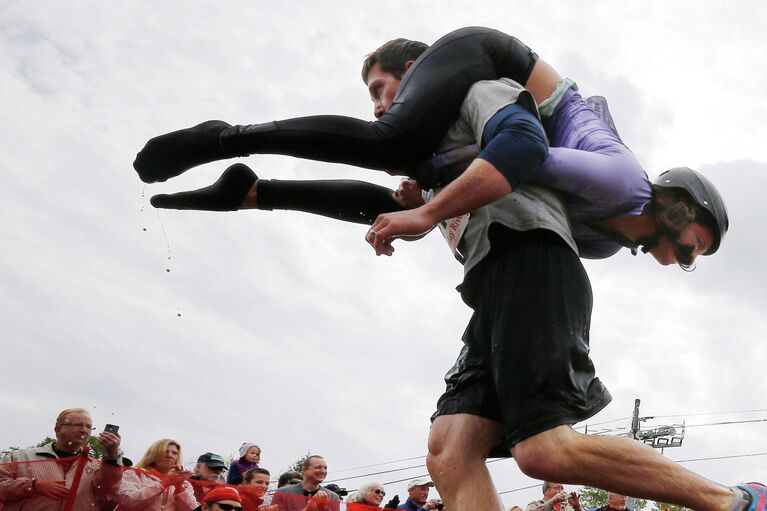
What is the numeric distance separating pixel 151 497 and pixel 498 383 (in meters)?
3.50

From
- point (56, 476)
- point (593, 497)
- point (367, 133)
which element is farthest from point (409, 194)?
point (593, 497)

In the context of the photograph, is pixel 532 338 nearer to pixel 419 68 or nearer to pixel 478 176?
pixel 478 176

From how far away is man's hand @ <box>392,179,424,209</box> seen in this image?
3422 mm

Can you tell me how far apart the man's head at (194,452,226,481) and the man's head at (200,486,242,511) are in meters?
0.93

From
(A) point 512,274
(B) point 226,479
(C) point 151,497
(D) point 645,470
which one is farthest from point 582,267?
(B) point 226,479

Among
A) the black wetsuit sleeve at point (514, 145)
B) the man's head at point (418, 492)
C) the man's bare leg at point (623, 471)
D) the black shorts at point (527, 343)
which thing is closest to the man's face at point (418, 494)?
the man's head at point (418, 492)

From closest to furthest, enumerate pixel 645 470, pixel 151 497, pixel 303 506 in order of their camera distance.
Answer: pixel 645 470 < pixel 151 497 < pixel 303 506

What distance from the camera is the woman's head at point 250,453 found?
7094mm

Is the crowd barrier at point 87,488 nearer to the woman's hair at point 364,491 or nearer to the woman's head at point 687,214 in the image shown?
the woman's hair at point 364,491

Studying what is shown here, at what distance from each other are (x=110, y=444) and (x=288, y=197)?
2867mm

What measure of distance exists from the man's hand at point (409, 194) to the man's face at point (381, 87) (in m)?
0.29

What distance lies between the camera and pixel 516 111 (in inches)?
116

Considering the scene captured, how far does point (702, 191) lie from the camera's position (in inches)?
122

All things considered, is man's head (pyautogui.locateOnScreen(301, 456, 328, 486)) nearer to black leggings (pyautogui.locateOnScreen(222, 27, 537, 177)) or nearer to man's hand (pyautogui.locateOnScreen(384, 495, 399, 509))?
man's hand (pyautogui.locateOnScreen(384, 495, 399, 509))
